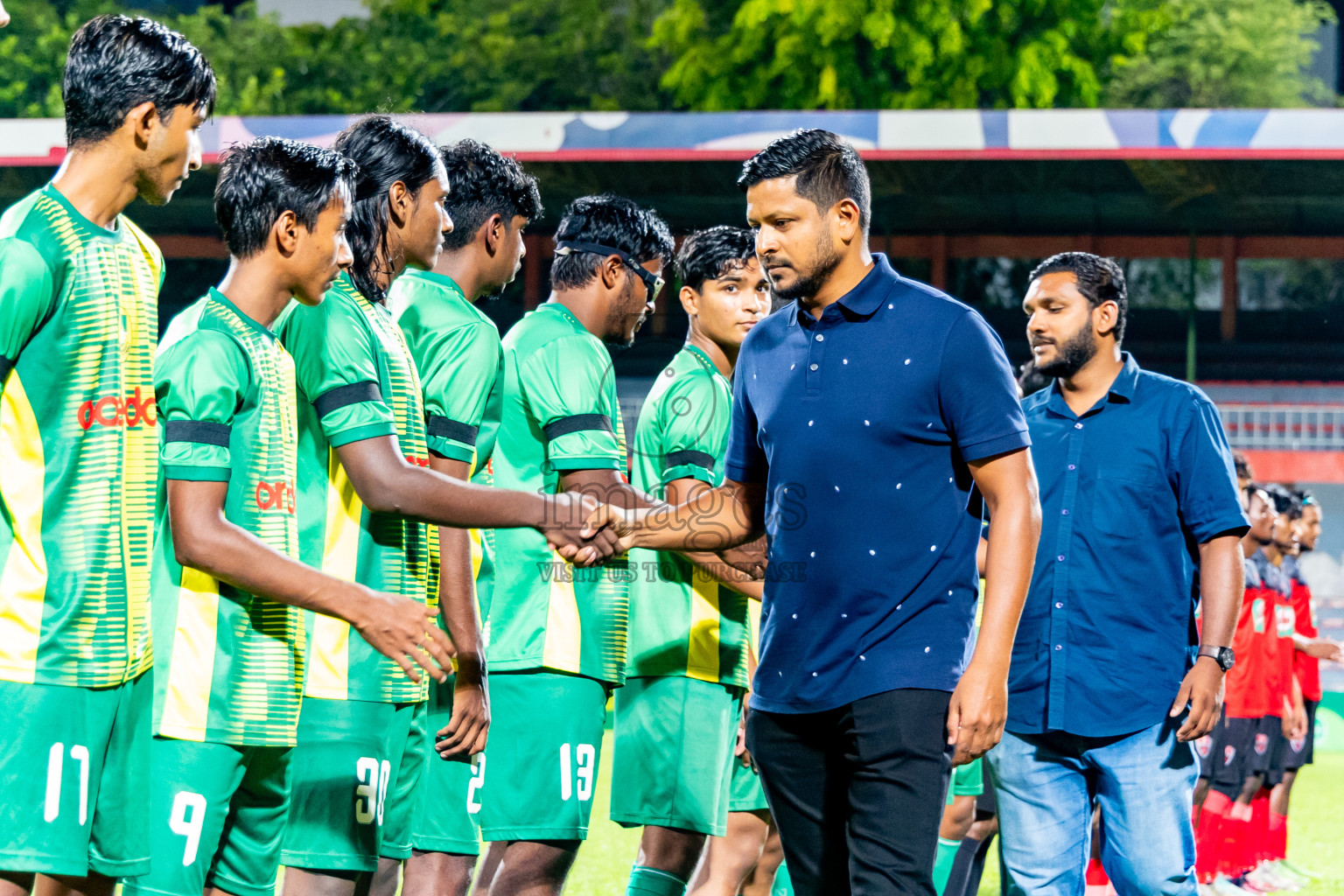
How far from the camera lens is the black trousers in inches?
108

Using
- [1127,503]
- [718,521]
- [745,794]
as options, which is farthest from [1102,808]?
[718,521]

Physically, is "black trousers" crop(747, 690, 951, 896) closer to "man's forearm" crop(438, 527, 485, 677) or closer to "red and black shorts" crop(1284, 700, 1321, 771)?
"man's forearm" crop(438, 527, 485, 677)

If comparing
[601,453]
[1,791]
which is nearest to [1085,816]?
[601,453]

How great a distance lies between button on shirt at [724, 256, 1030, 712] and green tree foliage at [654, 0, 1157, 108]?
2303cm

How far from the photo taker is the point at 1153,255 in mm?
20234

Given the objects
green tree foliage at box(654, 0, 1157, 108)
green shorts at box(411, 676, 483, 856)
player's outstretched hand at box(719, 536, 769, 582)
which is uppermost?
green tree foliage at box(654, 0, 1157, 108)

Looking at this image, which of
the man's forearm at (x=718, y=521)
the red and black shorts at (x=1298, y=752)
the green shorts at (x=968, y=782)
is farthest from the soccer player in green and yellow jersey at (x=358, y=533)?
the red and black shorts at (x=1298, y=752)

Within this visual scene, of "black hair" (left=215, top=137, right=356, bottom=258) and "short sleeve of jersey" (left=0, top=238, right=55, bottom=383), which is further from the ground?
"black hair" (left=215, top=137, right=356, bottom=258)

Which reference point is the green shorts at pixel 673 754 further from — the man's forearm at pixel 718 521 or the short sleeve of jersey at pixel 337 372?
the short sleeve of jersey at pixel 337 372

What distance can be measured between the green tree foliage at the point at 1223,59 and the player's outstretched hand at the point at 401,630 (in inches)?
1224

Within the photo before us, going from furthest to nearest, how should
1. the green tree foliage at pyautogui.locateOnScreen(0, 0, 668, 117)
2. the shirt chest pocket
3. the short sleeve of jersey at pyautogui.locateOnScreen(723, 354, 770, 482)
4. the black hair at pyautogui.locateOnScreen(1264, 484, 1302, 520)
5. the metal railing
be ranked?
the green tree foliage at pyautogui.locateOnScreen(0, 0, 668, 117)
the metal railing
the black hair at pyautogui.locateOnScreen(1264, 484, 1302, 520)
the shirt chest pocket
the short sleeve of jersey at pyautogui.locateOnScreen(723, 354, 770, 482)

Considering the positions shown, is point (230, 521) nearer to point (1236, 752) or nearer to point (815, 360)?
point (815, 360)

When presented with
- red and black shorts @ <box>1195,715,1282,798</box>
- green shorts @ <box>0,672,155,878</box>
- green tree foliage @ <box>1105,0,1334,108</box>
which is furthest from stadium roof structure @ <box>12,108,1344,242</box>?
green tree foliage @ <box>1105,0,1334,108</box>

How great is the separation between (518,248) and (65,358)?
1.74 meters
